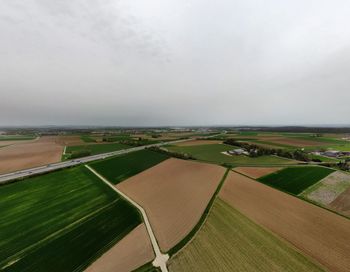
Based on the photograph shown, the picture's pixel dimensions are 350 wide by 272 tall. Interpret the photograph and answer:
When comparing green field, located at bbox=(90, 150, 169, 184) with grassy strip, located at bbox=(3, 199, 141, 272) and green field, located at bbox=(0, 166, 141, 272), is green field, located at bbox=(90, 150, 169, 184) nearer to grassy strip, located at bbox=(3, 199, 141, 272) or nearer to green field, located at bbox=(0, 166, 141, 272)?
green field, located at bbox=(0, 166, 141, 272)

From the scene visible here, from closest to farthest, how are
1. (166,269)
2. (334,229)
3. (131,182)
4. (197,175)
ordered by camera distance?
(166,269) < (334,229) < (131,182) < (197,175)

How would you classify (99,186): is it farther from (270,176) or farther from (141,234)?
(270,176)

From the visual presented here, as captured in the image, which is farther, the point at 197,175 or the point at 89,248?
the point at 197,175

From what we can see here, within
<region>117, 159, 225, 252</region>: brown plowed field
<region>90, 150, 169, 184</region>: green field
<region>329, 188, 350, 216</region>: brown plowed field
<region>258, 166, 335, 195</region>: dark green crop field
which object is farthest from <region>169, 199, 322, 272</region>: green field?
<region>90, 150, 169, 184</region>: green field

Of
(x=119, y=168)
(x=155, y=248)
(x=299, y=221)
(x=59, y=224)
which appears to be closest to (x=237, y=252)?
(x=155, y=248)

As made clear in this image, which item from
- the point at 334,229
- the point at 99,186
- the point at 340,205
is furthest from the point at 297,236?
the point at 99,186

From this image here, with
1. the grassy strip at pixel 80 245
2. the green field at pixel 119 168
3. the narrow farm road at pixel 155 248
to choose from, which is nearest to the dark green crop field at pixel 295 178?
the narrow farm road at pixel 155 248
